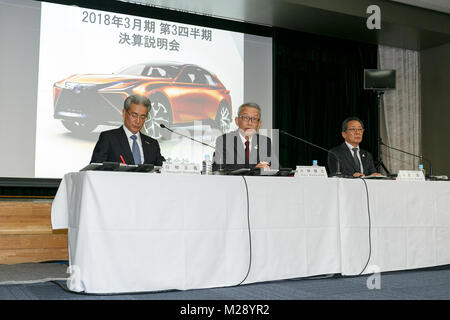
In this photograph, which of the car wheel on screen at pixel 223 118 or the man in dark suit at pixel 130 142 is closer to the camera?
the man in dark suit at pixel 130 142

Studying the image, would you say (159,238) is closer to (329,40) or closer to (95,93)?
(95,93)

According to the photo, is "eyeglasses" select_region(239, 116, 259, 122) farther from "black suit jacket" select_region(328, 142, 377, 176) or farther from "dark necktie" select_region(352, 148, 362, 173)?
"dark necktie" select_region(352, 148, 362, 173)

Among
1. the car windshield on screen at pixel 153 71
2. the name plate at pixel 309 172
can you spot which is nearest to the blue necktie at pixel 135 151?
the name plate at pixel 309 172

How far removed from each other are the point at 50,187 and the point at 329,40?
3958mm

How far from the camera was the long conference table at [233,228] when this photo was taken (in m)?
2.30

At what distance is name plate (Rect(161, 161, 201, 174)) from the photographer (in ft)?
8.20

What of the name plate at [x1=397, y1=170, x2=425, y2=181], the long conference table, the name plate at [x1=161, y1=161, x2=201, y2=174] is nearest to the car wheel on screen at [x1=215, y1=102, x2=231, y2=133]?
the name plate at [x1=397, y1=170, x2=425, y2=181]

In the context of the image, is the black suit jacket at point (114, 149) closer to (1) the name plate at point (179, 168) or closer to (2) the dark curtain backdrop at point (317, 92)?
(1) the name plate at point (179, 168)

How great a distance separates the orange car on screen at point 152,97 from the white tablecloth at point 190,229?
227 centimetres

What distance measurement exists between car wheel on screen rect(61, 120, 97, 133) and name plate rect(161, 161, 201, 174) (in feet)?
8.24

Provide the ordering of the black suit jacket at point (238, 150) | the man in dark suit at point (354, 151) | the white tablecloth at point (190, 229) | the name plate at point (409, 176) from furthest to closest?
the man in dark suit at point (354, 151), the black suit jacket at point (238, 150), the name plate at point (409, 176), the white tablecloth at point (190, 229)

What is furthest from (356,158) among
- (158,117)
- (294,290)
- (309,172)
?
(158,117)

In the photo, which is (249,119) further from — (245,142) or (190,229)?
(190,229)

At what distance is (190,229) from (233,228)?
0.24 m
